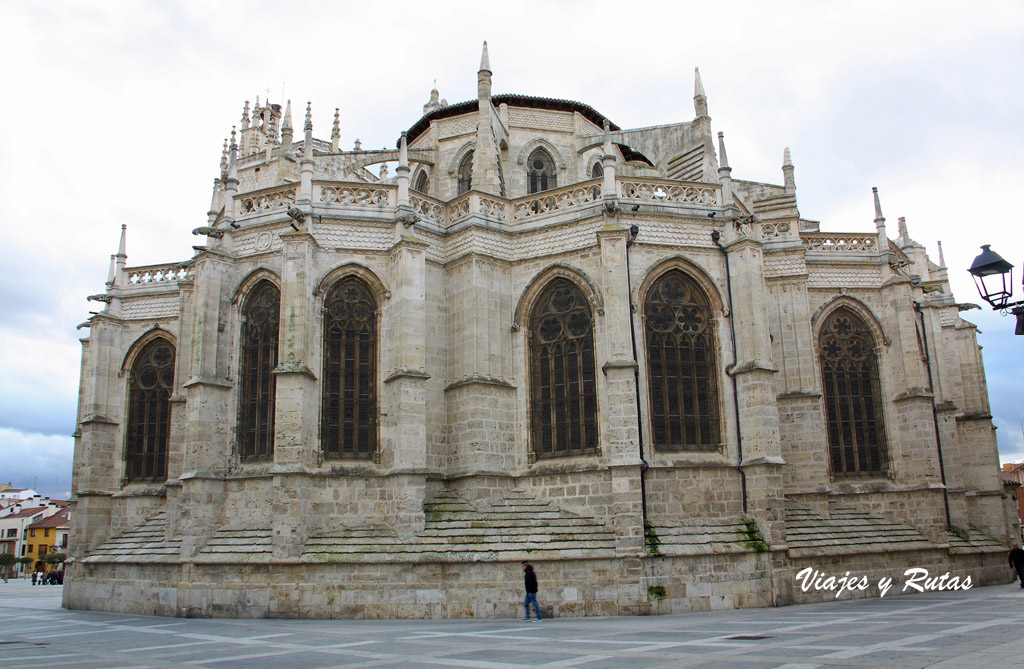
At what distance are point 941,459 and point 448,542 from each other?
1669 cm

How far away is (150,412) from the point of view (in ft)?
83.8

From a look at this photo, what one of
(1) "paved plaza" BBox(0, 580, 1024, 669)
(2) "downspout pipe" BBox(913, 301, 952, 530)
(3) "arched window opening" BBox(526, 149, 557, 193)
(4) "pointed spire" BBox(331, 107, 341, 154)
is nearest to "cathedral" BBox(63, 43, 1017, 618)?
(2) "downspout pipe" BBox(913, 301, 952, 530)

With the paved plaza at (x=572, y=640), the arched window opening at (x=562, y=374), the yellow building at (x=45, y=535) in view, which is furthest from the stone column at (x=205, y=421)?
the yellow building at (x=45, y=535)

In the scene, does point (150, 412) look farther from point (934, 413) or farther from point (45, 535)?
point (45, 535)

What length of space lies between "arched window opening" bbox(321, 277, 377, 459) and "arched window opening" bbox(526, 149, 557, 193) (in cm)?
1015

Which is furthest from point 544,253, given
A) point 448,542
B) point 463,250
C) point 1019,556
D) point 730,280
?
point 1019,556

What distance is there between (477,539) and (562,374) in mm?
4822

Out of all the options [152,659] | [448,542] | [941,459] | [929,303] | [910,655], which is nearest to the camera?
[910,655]

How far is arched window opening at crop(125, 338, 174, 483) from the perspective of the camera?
2509 cm

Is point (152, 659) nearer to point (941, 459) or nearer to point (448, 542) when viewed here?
point (448, 542)

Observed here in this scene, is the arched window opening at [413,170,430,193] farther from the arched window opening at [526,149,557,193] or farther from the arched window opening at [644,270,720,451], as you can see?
the arched window opening at [644,270,720,451]

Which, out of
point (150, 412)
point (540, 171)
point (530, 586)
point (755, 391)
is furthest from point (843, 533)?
point (150, 412)

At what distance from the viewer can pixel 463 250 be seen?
21.0m

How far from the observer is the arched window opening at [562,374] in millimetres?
19828
